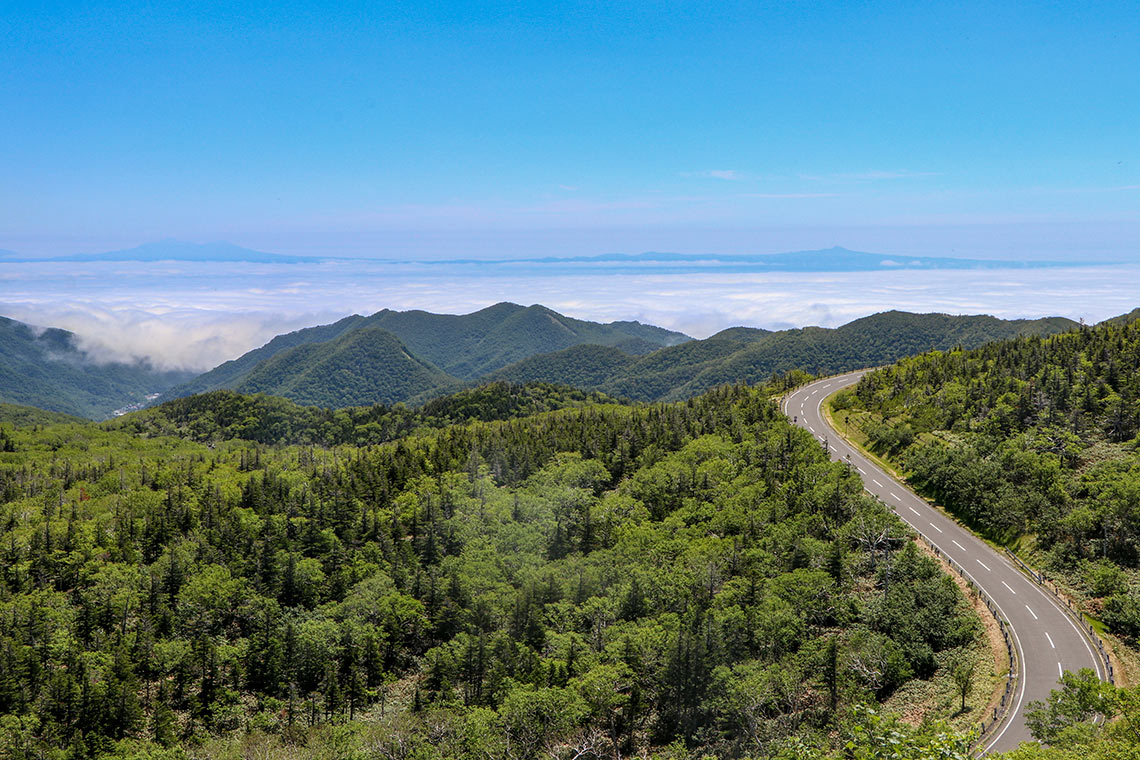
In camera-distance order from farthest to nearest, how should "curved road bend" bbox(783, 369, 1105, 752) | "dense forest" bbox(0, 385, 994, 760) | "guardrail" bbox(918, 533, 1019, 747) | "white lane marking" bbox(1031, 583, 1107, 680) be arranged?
"dense forest" bbox(0, 385, 994, 760) → "white lane marking" bbox(1031, 583, 1107, 680) → "curved road bend" bbox(783, 369, 1105, 752) → "guardrail" bbox(918, 533, 1019, 747)

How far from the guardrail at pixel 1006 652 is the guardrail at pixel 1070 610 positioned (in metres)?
5.69

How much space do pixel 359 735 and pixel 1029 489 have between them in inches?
3016

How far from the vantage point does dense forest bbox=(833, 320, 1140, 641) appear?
63.2 meters

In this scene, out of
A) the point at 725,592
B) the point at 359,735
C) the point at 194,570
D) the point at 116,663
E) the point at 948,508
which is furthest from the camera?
the point at 194,570

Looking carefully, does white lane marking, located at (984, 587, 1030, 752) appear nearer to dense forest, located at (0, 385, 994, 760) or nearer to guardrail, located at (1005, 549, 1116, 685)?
dense forest, located at (0, 385, 994, 760)

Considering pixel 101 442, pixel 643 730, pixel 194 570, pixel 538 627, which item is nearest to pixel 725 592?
pixel 643 730

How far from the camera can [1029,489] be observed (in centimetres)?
7519

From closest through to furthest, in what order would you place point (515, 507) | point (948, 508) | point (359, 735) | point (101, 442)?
point (359, 735)
point (948, 508)
point (515, 507)
point (101, 442)

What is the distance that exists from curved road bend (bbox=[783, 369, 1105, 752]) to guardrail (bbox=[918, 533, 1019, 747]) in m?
0.35

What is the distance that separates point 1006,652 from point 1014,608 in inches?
335

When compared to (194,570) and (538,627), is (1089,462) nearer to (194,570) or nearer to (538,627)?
(538,627)

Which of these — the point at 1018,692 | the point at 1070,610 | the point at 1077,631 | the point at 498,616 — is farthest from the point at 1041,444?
the point at 498,616

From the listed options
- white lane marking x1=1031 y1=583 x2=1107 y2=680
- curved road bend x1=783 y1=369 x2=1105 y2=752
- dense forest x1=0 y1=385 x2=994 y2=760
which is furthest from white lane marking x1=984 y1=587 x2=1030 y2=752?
white lane marking x1=1031 y1=583 x2=1107 y2=680

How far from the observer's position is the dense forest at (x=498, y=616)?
53.4 metres
